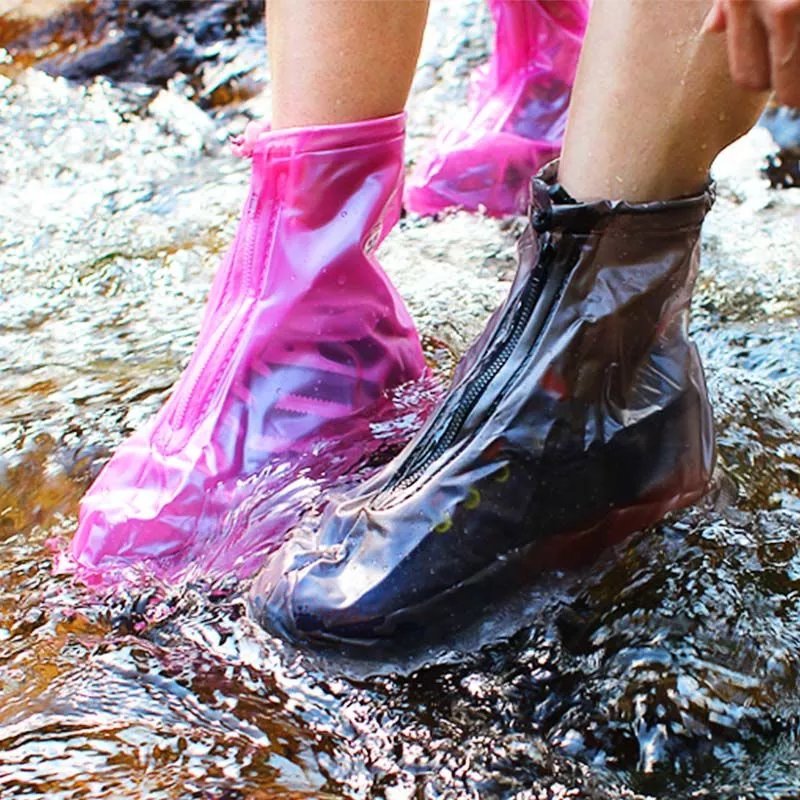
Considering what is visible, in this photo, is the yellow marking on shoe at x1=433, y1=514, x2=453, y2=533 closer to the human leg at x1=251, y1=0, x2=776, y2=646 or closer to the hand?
the human leg at x1=251, y1=0, x2=776, y2=646

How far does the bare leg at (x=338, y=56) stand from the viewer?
4.42 ft

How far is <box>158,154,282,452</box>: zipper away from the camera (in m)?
1.39

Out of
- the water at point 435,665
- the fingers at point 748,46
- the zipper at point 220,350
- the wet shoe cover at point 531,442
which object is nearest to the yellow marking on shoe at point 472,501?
the wet shoe cover at point 531,442

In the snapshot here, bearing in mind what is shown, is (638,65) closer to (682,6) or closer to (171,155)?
(682,6)

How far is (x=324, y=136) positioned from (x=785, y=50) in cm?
68

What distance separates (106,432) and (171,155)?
1.54m

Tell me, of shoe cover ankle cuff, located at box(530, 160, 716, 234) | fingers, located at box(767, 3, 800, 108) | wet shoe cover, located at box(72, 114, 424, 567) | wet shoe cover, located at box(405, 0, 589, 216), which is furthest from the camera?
wet shoe cover, located at box(405, 0, 589, 216)

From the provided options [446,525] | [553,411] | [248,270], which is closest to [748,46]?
[553,411]

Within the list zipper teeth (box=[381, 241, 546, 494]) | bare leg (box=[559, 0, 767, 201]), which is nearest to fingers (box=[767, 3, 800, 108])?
bare leg (box=[559, 0, 767, 201])

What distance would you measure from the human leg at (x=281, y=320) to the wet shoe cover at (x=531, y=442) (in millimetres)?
211

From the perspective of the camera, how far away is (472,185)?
2.35 meters

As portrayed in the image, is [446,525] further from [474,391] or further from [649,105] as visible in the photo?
[649,105]

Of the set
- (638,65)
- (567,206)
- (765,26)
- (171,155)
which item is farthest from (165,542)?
(171,155)

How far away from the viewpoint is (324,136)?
135cm
